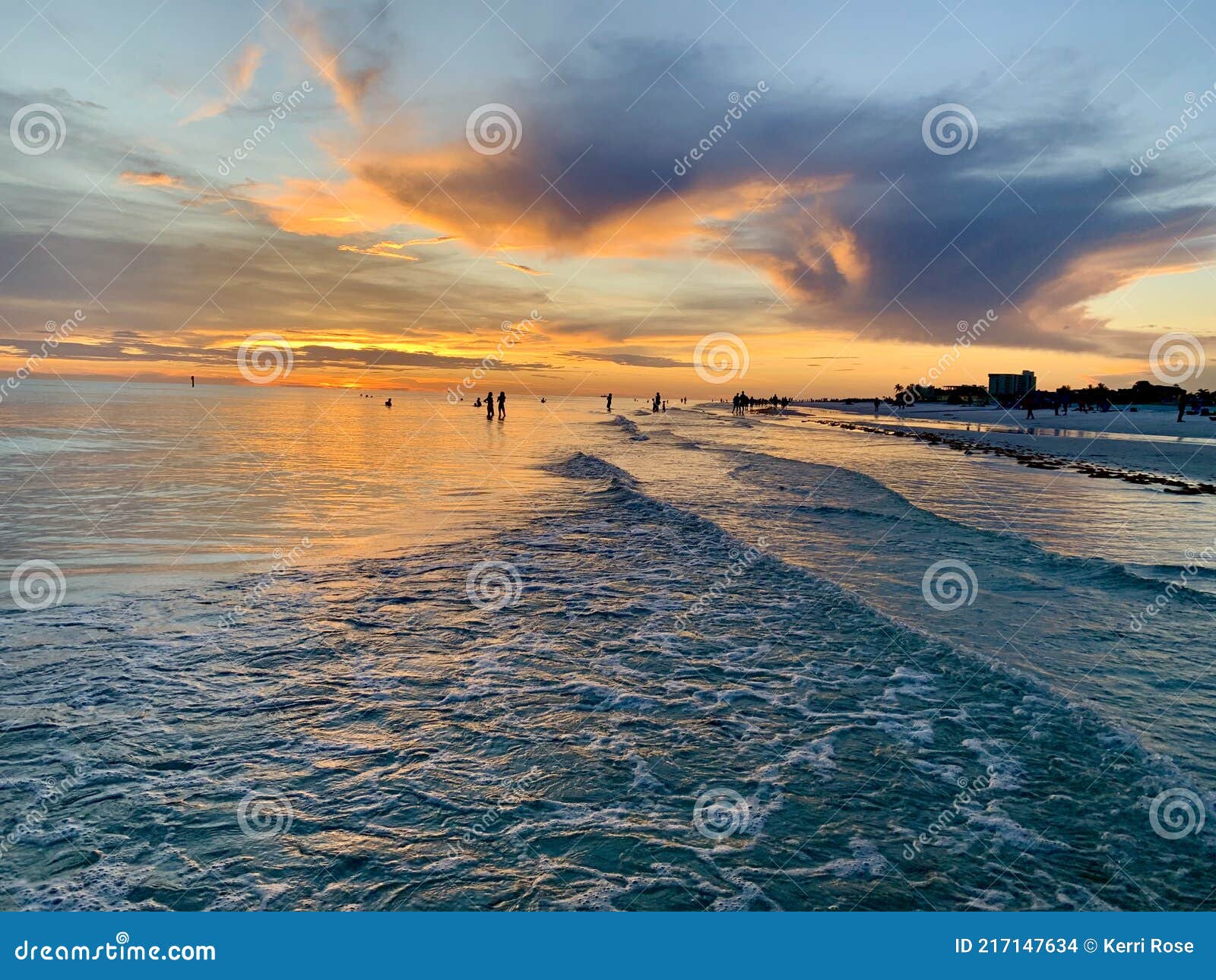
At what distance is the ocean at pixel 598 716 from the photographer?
5602 mm

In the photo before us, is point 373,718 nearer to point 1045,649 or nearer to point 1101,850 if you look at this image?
point 1101,850

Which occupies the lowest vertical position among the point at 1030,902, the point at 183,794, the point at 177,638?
the point at 1030,902

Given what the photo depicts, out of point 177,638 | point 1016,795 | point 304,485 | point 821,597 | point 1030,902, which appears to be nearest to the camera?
point 1030,902

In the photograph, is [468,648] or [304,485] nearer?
[468,648]

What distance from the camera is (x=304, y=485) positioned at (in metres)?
28.3

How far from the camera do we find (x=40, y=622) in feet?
36.6

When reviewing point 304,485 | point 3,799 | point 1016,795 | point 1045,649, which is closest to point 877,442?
point 304,485

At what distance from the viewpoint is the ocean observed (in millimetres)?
5602

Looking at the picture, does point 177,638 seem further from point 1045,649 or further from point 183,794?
point 1045,649

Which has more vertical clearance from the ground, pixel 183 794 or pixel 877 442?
pixel 877 442

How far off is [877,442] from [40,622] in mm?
66323

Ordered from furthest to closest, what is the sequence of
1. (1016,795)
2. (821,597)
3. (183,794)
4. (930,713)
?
(821,597), (930,713), (1016,795), (183,794)

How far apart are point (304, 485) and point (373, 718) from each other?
74.4 ft

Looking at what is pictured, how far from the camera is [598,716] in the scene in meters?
8.55
